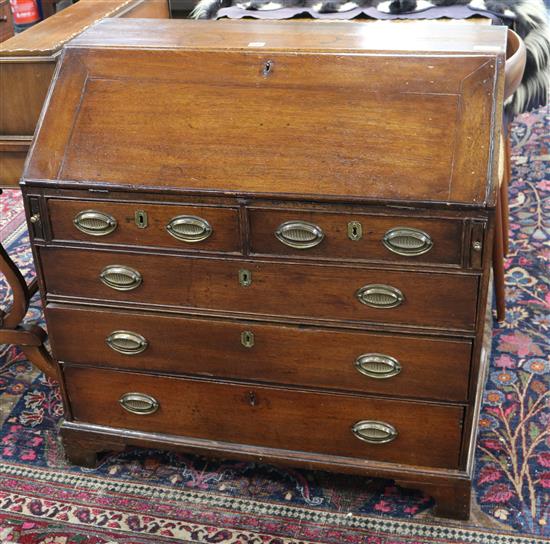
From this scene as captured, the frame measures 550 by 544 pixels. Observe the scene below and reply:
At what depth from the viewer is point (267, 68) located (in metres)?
2.19

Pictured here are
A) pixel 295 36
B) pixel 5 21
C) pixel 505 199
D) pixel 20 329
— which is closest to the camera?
pixel 295 36

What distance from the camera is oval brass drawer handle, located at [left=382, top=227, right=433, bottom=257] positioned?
6.65ft

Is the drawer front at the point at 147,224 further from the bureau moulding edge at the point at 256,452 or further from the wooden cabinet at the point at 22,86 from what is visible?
the bureau moulding edge at the point at 256,452

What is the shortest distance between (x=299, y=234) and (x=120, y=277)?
0.50m

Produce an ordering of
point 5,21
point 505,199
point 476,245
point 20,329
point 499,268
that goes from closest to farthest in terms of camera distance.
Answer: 1. point 476,245
2. point 20,329
3. point 499,268
4. point 505,199
5. point 5,21

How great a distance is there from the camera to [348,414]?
2346 millimetres

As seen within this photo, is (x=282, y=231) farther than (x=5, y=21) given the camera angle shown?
No

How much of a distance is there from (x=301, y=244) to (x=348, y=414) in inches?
20.1

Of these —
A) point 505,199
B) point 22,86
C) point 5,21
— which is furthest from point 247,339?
point 5,21

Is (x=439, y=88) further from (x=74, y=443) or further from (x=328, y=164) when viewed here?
(x=74, y=443)

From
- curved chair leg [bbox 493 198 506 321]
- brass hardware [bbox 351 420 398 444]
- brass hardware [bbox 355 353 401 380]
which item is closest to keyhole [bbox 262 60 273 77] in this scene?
brass hardware [bbox 355 353 401 380]

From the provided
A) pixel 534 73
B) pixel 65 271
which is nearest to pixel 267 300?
pixel 65 271

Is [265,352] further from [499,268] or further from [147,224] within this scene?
[499,268]

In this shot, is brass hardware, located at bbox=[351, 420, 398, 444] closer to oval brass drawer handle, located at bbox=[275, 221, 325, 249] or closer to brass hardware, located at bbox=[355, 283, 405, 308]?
brass hardware, located at bbox=[355, 283, 405, 308]
